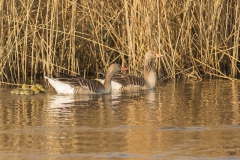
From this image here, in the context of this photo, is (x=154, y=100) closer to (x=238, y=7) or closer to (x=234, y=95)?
(x=234, y=95)

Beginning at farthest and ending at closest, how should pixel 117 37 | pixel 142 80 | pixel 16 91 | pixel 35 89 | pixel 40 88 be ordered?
pixel 117 37, pixel 142 80, pixel 40 88, pixel 35 89, pixel 16 91

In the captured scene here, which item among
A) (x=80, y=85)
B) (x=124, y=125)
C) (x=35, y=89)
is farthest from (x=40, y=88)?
(x=124, y=125)

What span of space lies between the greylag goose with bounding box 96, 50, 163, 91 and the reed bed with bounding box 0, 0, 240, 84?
12.5 inches

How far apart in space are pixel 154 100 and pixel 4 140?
444 centimetres

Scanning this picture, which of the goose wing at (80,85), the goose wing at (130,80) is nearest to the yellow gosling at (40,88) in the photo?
the goose wing at (80,85)

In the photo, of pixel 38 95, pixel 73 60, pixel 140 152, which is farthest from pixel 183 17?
pixel 140 152

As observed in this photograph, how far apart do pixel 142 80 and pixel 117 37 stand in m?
1.24

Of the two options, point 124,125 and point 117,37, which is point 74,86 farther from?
point 124,125

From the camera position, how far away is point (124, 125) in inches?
375

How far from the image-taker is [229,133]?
880 cm

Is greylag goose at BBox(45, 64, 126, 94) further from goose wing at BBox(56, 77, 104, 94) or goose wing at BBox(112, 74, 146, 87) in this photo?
goose wing at BBox(112, 74, 146, 87)

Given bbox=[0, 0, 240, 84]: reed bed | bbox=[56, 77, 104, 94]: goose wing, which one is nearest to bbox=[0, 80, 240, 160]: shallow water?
bbox=[56, 77, 104, 94]: goose wing

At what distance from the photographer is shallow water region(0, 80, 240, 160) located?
25.3 ft

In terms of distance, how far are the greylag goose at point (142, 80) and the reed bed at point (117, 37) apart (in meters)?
0.32
